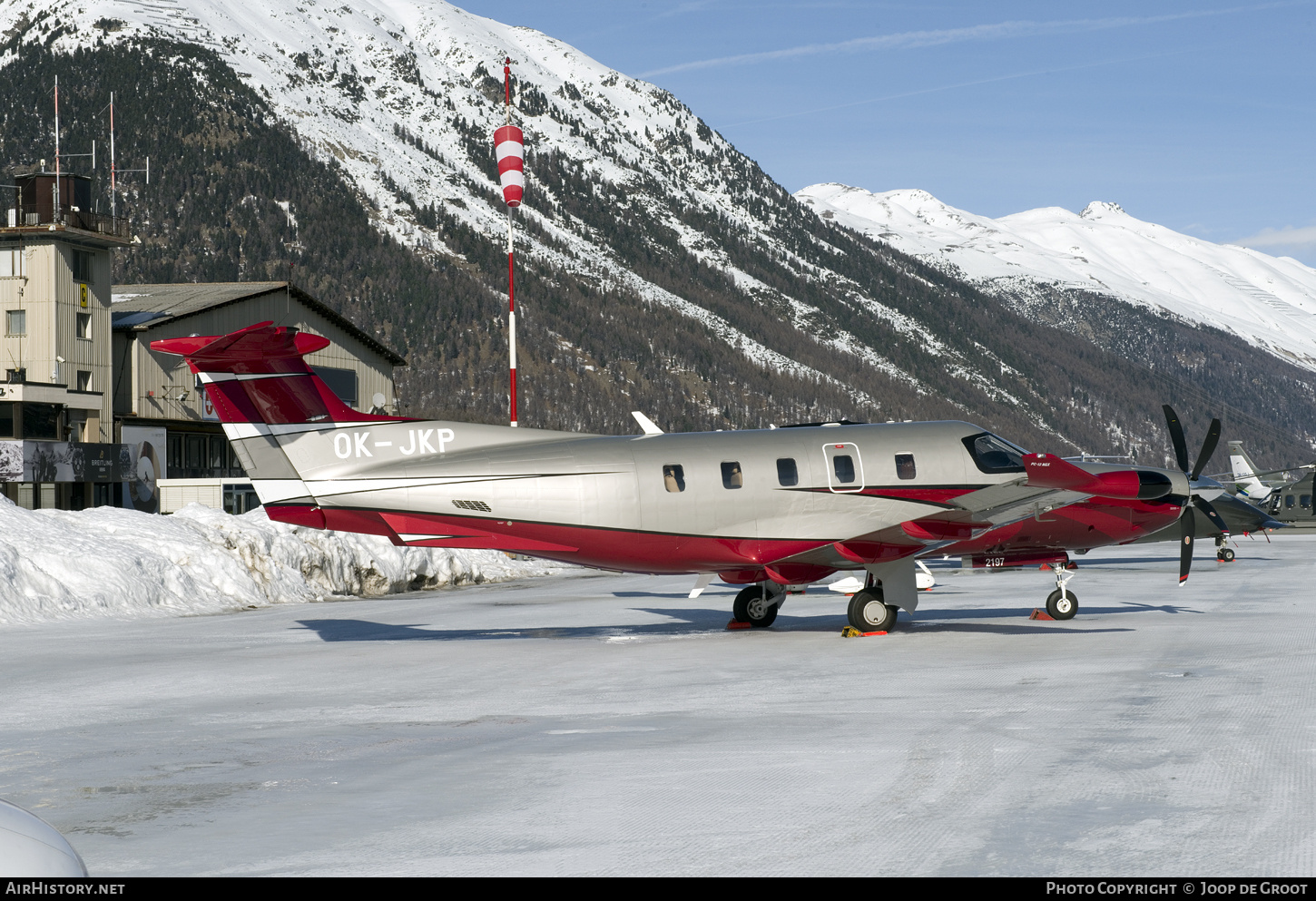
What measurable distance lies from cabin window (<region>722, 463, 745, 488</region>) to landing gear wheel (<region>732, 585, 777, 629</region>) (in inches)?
89.1

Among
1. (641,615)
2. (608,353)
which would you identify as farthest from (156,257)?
(641,615)

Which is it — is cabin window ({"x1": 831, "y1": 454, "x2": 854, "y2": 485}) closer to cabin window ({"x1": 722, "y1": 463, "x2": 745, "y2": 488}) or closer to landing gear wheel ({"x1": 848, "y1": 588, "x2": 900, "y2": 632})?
cabin window ({"x1": 722, "y1": 463, "x2": 745, "y2": 488})

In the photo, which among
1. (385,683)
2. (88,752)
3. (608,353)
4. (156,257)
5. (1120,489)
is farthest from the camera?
(608,353)

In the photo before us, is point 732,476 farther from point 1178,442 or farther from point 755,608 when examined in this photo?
point 1178,442

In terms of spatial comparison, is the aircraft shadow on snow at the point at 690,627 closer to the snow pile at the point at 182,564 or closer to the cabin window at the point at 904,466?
the cabin window at the point at 904,466

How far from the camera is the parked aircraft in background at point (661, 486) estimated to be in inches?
725

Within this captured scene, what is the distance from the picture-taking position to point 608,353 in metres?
187

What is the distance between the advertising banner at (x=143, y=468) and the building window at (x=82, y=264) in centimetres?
679

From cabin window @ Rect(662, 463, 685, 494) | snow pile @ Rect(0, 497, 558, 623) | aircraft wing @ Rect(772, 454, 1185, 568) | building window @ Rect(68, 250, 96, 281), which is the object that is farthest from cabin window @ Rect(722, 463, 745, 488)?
building window @ Rect(68, 250, 96, 281)

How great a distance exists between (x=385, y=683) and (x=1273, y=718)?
31.7 feet

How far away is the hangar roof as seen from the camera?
56562 millimetres

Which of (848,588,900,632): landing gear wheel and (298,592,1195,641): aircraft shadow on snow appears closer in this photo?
(848,588,900,632): landing gear wheel

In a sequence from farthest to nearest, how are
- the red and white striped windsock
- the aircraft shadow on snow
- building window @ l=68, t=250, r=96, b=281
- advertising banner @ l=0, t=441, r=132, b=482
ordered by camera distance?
building window @ l=68, t=250, r=96, b=281 → advertising banner @ l=0, t=441, r=132, b=482 → the red and white striped windsock → the aircraft shadow on snow

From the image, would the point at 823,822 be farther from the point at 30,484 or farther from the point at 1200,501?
the point at 30,484
